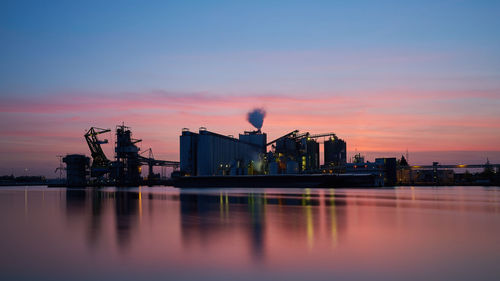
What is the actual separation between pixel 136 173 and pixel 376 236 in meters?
124

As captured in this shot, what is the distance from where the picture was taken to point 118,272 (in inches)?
446

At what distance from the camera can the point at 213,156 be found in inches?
4267

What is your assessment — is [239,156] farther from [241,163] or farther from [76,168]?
[76,168]

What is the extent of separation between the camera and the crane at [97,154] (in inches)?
5162

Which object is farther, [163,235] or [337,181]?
[337,181]

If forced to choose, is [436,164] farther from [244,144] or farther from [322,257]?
[322,257]

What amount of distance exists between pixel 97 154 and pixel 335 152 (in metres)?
75.1

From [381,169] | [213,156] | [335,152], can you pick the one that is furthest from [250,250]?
[381,169]

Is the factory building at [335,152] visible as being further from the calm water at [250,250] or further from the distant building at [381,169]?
the calm water at [250,250]

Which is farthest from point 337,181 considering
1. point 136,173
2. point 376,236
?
point 376,236

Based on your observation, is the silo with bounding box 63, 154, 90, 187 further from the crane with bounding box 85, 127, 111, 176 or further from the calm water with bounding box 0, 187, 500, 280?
the calm water with bounding box 0, 187, 500, 280

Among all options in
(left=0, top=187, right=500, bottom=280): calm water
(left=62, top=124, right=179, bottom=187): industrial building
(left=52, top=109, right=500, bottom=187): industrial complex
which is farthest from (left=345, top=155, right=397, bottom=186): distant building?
(left=0, top=187, right=500, bottom=280): calm water

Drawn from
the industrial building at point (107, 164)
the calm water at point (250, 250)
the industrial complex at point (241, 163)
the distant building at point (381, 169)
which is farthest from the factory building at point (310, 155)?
the calm water at point (250, 250)

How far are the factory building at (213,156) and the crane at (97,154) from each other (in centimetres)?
3515
